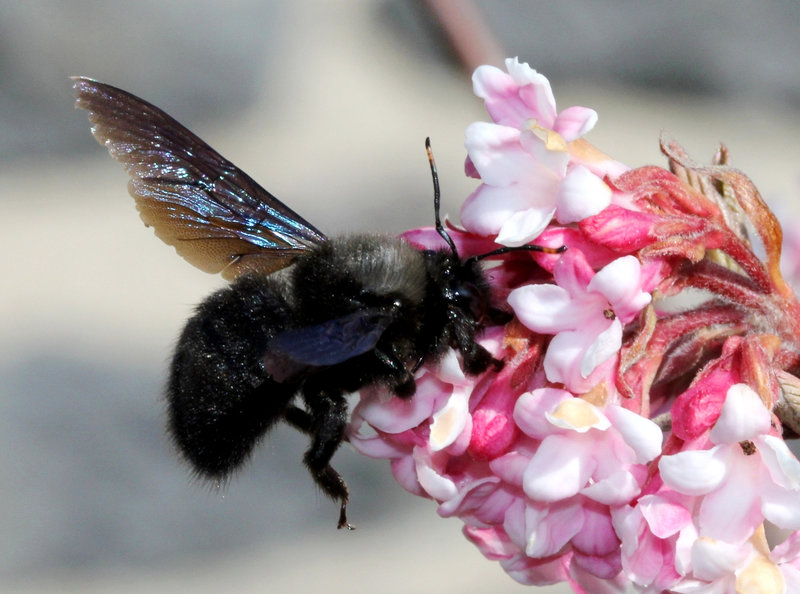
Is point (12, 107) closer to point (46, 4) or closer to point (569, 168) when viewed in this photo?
point (46, 4)

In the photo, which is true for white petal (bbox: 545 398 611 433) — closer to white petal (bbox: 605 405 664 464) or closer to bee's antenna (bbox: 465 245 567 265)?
white petal (bbox: 605 405 664 464)

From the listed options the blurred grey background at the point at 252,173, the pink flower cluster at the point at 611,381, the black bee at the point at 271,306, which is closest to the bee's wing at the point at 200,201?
the black bee at the point at 271,306

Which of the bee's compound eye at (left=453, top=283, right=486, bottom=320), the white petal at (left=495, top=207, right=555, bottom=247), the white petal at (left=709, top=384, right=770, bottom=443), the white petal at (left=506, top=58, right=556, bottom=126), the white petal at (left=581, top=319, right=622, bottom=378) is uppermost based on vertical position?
the white petal at (left=506, top=58, right=556, bottom=126)

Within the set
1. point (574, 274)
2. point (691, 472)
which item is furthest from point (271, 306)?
point (691, 472)

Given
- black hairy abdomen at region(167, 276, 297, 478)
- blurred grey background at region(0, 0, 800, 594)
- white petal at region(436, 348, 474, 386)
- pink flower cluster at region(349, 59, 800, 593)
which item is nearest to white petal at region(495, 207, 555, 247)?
pink flower cluster at region(349, 59, 800, 593)

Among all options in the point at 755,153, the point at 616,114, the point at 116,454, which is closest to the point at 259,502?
Answer: the point at 116,454
